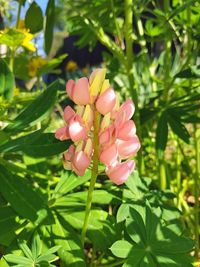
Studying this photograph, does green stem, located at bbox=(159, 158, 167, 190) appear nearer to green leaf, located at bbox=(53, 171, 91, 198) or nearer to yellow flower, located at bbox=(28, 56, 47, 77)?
green leaf, located at bbox=(53, 171, 91, 198)

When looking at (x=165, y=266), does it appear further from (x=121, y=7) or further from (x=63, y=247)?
(x=121, y=7)

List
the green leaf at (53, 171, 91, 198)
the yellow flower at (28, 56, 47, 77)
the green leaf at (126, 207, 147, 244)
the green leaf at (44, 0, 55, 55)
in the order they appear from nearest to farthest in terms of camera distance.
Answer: the green leaf at (126, 207, 147, 244)
the green leaf at (53, 171, 91, 198)
the green leaf at (44, 0, 55, 55)
the yellow flower at (28, 56, 47, 77)

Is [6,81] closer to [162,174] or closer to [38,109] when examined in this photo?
[38,109]

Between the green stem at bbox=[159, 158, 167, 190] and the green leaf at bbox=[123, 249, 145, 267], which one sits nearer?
the green leaf at bbox=[123, 249, 145, 267]

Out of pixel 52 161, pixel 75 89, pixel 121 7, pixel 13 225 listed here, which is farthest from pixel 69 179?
pixel 121 7

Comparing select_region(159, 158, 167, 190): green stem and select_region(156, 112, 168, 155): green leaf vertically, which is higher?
select_region(156, 112, 168, 155): green leaf

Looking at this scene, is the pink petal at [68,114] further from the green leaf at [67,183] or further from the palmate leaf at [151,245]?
the green leaf at [67,183]

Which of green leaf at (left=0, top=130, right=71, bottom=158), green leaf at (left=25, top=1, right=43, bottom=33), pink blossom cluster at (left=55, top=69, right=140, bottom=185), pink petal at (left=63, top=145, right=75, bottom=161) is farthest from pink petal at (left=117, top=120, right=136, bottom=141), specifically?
green leaf at (left=25, top=1, right=43, bottom=33)
